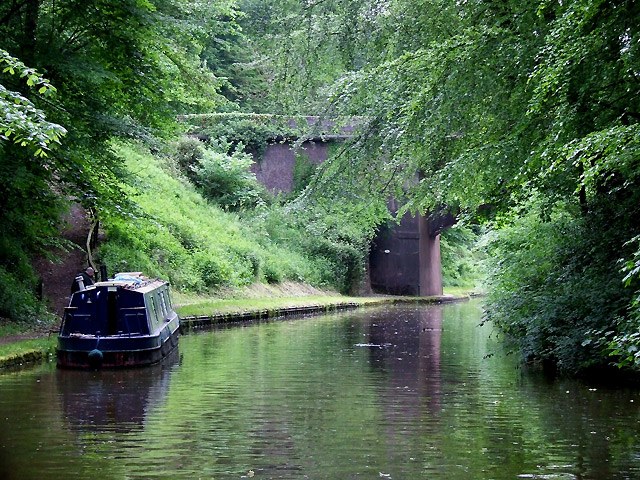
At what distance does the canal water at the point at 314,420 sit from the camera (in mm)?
7809

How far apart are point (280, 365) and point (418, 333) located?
24.4 feet

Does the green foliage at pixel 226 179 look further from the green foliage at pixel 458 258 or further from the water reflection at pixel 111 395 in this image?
the water reflection at pixel 111 395

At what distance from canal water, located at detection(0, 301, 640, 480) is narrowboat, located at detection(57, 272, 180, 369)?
0.37 meters

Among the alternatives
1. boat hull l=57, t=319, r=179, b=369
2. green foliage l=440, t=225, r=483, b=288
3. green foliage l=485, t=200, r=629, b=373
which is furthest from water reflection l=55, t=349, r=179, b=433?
green foliage l=440, t=225, r=483, b=288

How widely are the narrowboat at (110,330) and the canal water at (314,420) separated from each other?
14.5 inches

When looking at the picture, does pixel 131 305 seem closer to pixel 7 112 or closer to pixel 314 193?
pixel 314 193

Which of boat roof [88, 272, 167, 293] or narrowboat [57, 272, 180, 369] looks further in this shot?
boat roof [88, 272, 167, 293]

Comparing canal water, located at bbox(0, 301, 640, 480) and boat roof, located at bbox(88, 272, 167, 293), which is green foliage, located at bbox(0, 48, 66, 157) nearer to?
canal water, located at bbox(0, 301, 640, 480)

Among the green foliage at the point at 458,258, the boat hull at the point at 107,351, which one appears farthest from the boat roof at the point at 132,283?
the green foliage at the point at 458,258

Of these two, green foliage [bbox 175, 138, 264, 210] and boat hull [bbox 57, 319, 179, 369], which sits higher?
green foliage [bbox 175, 138, 264, 210]

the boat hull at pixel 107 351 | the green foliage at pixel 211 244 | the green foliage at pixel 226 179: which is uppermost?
the green foliage at pixel 226 179

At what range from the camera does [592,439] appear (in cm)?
891

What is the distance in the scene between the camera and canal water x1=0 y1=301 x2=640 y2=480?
7809 millimetres

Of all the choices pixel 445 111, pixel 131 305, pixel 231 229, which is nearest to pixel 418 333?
pixel 131 305
